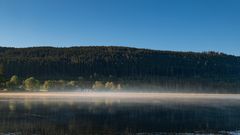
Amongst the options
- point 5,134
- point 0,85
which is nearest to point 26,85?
point 0,85

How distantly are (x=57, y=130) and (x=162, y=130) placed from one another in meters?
12.2

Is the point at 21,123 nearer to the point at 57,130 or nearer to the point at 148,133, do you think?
the point at 57,130

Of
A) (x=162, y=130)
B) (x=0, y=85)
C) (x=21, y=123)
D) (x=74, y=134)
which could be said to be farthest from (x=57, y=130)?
(x=0, y=85)

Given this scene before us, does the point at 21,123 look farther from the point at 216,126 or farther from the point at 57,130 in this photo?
the point at 216,126

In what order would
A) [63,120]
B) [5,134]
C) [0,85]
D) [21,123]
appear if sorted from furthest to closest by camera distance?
[0,85] → [63,120] → [21,123] → [5,134]

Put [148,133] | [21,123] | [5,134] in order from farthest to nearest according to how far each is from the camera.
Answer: [21,123], [148,133], [5,134]

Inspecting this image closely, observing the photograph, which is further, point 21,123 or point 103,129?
point 21,123

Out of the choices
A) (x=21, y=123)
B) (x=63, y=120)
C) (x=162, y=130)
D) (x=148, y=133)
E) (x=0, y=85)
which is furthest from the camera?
(x=0, y=85)

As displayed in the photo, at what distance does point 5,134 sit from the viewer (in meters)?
46.3

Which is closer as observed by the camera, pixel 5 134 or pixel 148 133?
pixel 5 134

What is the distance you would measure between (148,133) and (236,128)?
13213 millimetres

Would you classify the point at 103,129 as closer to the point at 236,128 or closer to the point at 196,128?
the point at 196,128

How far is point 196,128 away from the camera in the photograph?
5553cm

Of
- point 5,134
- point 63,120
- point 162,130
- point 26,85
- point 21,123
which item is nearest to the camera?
point 5,134
